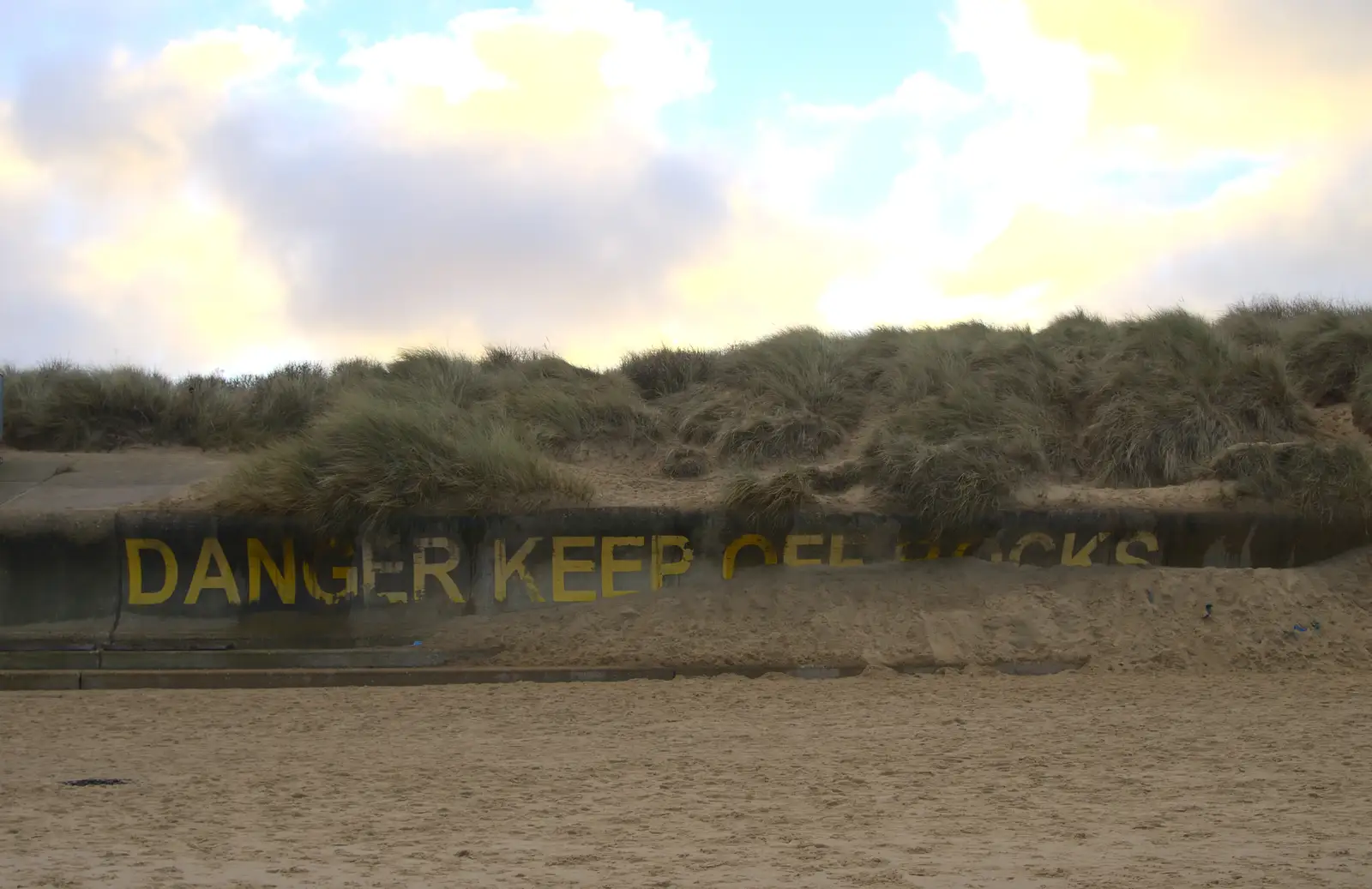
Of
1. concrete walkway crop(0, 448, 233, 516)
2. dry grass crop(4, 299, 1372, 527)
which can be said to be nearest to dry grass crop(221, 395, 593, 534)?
dry grass crop(4, 299, 1372, 527)

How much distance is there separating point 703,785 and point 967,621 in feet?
16.4

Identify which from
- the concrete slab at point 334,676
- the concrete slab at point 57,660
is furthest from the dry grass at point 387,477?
the concrete slab at point 57,660

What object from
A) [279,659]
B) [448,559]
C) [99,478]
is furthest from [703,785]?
[99,478]

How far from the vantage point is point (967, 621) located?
34.9 feet

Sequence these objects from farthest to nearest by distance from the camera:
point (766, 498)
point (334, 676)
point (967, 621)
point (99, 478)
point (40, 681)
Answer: point (99, 478) < point (766, 498) < point (967, 621) < point (334, 676) < point (40, 681)

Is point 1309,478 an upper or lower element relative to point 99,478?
lower

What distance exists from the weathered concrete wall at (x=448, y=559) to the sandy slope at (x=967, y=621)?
222mm

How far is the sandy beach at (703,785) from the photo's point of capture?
4578mm

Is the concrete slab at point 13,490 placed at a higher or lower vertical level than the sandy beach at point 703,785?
higher

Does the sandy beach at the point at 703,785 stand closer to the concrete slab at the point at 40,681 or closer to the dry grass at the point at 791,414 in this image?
the concrete slab at the point at 40,681

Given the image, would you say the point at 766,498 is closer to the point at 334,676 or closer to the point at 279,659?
the point at 334,676

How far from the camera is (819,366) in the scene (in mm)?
15109

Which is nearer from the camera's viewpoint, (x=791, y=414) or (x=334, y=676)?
(x=334, y=676)

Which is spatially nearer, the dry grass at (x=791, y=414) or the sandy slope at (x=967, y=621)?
the sandy slope at (x=967, y=621)
